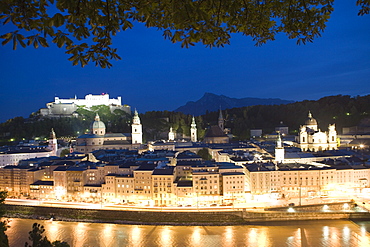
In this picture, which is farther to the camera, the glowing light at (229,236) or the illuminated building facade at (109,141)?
the illuminated building facade at (109,141)

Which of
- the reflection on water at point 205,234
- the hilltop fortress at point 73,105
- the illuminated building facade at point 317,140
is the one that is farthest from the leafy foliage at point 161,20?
the hilltop fortress at point 73,105

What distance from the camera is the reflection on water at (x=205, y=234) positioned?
39.6ft

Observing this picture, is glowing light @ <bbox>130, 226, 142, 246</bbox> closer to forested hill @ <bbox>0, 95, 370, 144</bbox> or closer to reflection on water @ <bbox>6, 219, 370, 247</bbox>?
reflection on water @ <bbox>6, 219, 370, 247</bbox>

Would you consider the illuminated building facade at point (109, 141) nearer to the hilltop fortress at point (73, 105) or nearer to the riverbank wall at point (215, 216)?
the hilltop fortress at point (73, 105)

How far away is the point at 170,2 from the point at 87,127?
136 ft

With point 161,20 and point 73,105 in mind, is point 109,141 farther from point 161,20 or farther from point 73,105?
point 161,20

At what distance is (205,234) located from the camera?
13312mm

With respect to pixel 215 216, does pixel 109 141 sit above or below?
above

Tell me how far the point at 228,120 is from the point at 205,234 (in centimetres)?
3687

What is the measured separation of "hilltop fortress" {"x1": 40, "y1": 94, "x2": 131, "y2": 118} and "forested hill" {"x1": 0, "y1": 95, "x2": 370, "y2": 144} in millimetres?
1747

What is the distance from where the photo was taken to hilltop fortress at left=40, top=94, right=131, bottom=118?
145ft

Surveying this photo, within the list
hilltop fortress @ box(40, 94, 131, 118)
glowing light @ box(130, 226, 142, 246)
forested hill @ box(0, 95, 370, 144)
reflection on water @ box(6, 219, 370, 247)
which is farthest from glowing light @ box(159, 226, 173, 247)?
hilltop fortress @ box(40, 94, 131, 118)

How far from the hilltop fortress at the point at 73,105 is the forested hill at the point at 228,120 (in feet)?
5.73

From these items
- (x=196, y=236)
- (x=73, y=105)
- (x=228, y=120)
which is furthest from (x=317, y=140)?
(x=73, y=105)
